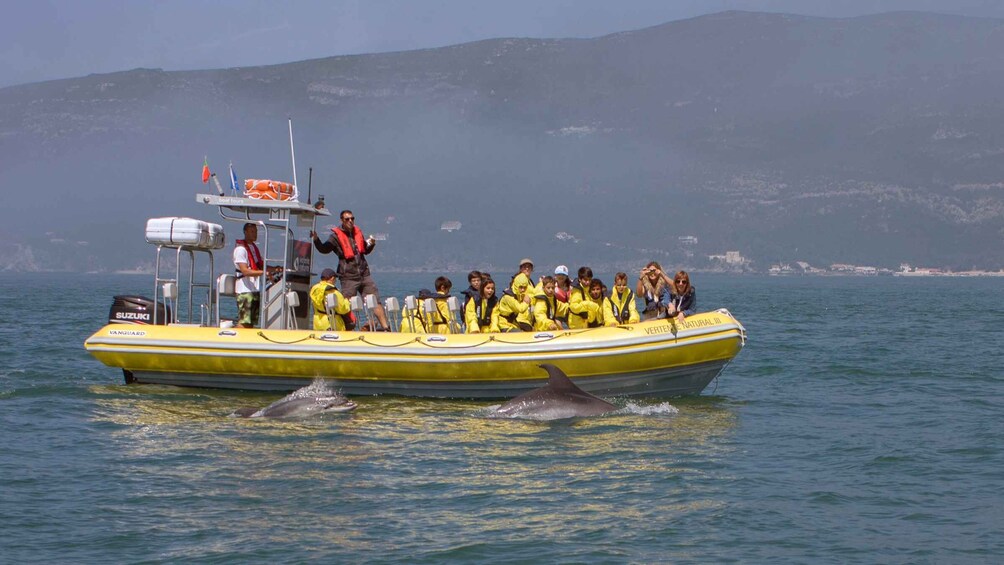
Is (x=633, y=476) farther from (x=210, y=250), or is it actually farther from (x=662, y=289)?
(x=210, y=250)

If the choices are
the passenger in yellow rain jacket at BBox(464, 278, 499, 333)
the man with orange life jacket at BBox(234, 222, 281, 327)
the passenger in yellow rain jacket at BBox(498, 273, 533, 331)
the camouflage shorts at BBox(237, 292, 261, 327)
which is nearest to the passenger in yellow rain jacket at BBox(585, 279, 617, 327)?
the passenger in yellow rain jacket at BBox(498, 273, 533, 331)

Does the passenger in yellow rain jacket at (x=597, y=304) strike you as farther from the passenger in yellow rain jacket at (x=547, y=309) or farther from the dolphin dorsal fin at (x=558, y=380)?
the dolphin dorsal fin at (x=558, y=380)

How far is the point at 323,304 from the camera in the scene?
1797 centimetres

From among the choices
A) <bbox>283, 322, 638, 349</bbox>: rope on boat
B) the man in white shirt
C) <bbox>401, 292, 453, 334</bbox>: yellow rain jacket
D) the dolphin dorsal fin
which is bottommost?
the dolphin dorsal fin

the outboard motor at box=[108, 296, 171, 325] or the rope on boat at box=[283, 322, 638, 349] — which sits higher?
the outboard motor at box=[108, 296, 171, 325]

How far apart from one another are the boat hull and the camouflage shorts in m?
0.74

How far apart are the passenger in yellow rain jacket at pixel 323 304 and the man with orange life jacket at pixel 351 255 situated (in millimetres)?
367

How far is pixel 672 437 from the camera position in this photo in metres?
14.9

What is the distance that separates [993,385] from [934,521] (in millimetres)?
11716

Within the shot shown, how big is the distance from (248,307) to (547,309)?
453cm

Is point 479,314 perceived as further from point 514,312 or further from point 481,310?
point 514,312

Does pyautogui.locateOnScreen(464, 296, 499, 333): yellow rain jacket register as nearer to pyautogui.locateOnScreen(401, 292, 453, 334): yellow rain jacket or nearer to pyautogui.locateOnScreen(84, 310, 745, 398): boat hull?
pyautogui.locateOnScreen(401, 292, 453, 334): yellow rain jacket

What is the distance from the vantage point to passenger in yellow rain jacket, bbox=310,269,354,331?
17859 mm

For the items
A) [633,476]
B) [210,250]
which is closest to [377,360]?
[210,250]
